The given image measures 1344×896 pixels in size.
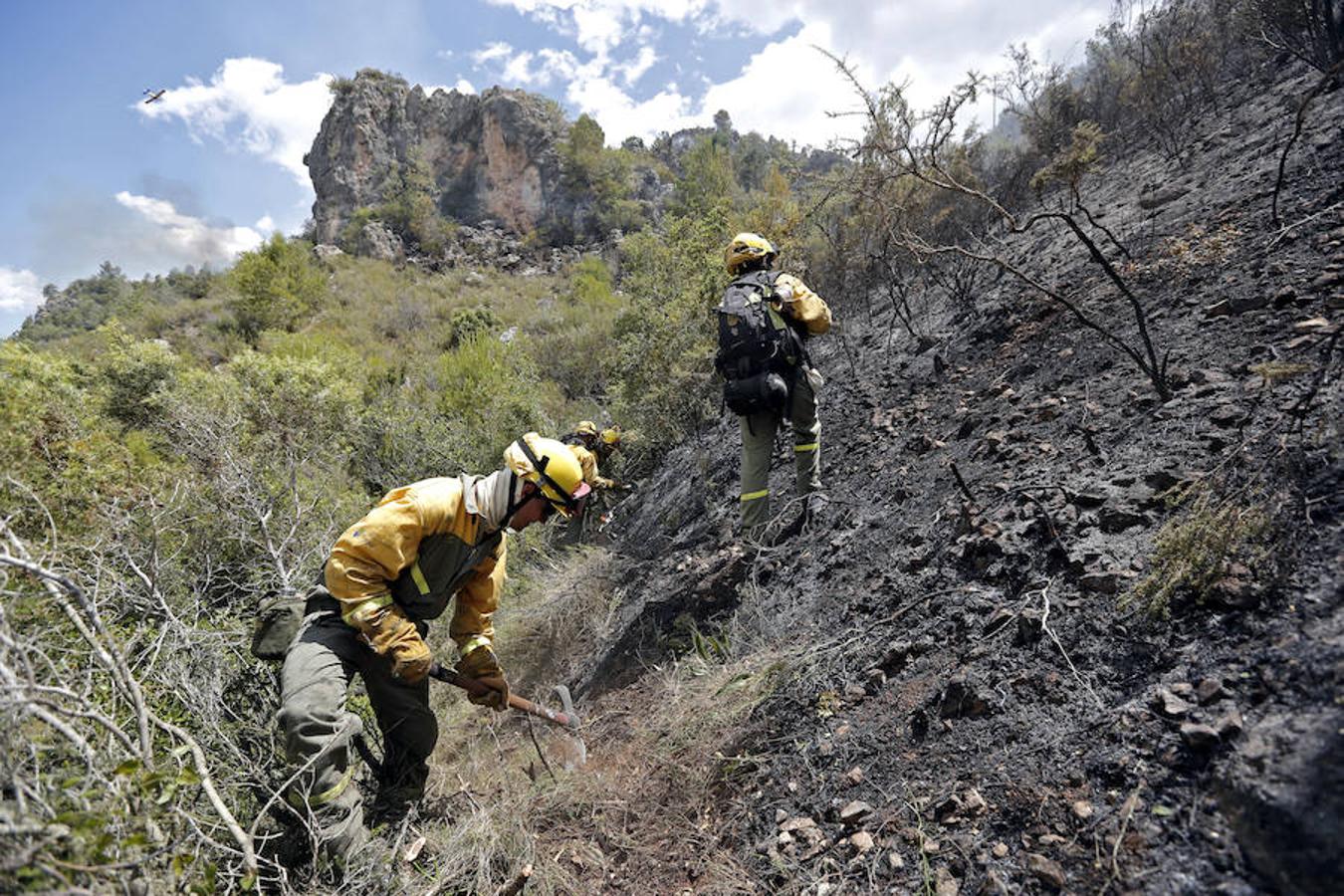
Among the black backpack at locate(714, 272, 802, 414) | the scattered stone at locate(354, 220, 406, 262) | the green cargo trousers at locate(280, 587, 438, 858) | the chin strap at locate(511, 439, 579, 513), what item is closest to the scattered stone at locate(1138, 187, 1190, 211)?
the black backpack at locate(714, 272, 802, 414)

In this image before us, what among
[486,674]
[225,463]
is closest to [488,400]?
[225,463]

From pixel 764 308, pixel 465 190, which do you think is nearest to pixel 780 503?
pixel 764 308

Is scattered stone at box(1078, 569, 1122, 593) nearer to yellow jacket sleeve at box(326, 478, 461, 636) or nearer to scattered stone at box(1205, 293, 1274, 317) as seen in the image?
scattered stone at box(1205, 293, 1274, 317)

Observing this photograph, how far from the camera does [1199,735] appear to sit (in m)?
1.26

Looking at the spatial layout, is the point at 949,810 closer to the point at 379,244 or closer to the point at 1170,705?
the point at 1170,705

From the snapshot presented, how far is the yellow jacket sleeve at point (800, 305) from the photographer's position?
11.5ft

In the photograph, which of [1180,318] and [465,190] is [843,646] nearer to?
[1180,318]

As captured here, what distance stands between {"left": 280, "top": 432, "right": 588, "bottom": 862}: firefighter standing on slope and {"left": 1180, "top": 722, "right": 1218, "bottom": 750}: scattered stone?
1.93m

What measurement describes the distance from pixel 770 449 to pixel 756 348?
24.6 inches

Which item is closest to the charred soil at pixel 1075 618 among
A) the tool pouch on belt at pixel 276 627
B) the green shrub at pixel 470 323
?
the tool pouch on belt at pixel 276 627

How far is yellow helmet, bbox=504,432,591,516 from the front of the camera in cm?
245

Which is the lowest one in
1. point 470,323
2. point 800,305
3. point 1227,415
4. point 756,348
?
point 1227,415

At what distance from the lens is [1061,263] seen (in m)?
4.37

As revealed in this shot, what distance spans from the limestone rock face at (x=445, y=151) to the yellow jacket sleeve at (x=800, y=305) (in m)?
33.4
